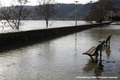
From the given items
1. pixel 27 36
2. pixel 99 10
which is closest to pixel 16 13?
pixel 27 36

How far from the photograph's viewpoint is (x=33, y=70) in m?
7.29

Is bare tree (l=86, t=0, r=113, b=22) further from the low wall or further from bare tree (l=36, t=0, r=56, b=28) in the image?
the low wall

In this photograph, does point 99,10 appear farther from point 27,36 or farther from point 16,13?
point 27,36

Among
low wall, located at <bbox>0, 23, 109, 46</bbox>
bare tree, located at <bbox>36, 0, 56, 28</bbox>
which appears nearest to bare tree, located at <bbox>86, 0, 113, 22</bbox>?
bare tree, located at <bbox>36, 0, 56, 28</bbox>

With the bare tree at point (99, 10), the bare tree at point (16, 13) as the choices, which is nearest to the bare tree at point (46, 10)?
the bare tree at point (16, 13)

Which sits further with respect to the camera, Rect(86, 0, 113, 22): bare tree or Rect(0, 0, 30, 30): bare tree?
Rect(86, 0, 113, 22): bare tree

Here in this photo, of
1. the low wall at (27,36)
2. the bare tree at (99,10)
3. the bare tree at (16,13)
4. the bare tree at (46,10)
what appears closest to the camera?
the low wall at (27,36)

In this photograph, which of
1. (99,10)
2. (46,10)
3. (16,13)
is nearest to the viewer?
(16,13)

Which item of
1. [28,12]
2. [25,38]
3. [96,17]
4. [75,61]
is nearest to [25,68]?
[75,61]

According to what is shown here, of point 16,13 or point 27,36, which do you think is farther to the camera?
point 16,13

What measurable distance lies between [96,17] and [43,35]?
59.0 meters

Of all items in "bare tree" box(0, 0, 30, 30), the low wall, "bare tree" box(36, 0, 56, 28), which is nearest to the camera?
the low wall

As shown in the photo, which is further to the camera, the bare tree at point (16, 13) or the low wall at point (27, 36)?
the bare tree at point (16, 13)

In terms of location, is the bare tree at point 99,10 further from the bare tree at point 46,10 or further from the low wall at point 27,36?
the low wall at point 27,36
